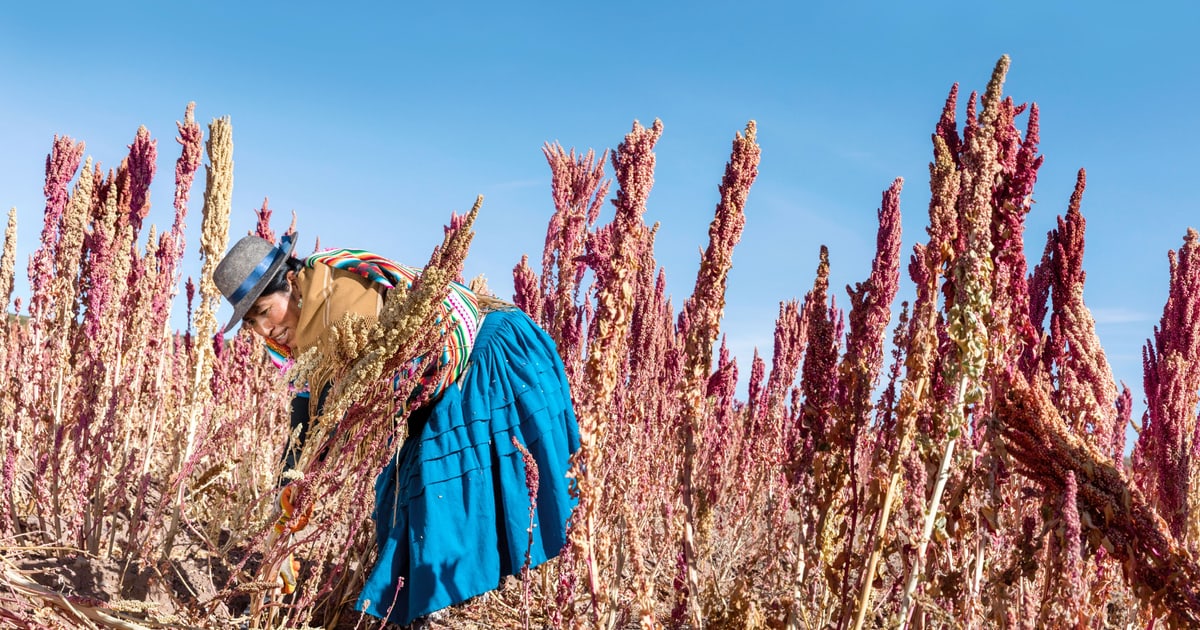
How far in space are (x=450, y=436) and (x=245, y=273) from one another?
0.79 metres

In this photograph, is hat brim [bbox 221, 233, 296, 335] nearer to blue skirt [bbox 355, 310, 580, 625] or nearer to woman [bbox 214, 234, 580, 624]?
woman [bbox 214, 234, 580, 624]

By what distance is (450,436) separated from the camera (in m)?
2.41

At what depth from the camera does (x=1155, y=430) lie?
2.52 m

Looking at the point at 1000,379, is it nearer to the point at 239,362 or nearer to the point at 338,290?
the point at 338,290

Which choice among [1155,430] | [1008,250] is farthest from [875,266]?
[1155,430]

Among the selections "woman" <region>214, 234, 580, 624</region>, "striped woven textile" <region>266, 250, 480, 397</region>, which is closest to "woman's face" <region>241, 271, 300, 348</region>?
"woman" <region>214, 234, 580, 624</region>

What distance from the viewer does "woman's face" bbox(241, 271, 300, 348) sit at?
8.59ft

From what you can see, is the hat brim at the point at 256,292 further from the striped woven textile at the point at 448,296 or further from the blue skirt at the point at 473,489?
the blue skirt at the point at 473,489

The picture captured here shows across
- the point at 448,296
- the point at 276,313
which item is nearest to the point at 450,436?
the point at 448,296

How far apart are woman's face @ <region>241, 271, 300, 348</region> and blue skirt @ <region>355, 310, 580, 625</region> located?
1.78 feet

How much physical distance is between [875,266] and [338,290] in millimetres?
1418

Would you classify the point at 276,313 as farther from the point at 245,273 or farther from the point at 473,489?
the point at 473,489

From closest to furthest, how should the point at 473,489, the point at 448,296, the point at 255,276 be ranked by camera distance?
the point at 448,296 < the point at 473,489 < the point at 255,276

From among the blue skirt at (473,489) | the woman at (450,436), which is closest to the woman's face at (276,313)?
the woman at (450,436)
